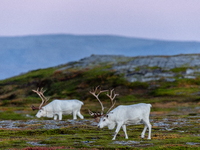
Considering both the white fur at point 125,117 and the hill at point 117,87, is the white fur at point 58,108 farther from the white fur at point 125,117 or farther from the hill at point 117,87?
the white fur at point 125,117

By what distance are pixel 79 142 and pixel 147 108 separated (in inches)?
277

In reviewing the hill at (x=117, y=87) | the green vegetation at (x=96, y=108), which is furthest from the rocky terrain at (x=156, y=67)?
the green vegetation at (x=96, y=108)

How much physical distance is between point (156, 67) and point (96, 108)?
234 ft

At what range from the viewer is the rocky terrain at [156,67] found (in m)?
131

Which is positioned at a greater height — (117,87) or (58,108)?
(117,87)

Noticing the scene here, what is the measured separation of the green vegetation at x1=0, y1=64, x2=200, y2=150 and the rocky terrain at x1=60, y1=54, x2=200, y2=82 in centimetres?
379

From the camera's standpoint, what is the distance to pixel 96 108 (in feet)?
262

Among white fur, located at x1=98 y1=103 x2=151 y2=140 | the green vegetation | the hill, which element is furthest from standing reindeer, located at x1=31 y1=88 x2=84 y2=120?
white fur, located at x1=98 y1=103 x2=151 y2=140

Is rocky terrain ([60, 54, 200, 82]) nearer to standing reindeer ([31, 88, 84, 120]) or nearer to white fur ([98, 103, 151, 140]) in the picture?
standing reindeer ([31, 88, 84, 120])

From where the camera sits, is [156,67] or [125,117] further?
[156,67]

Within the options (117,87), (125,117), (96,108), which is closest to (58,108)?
(125,117)

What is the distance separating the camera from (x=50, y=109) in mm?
45781

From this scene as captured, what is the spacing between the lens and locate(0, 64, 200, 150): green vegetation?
26906mm

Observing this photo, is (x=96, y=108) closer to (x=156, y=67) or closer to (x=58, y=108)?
(x=58, y=108)
